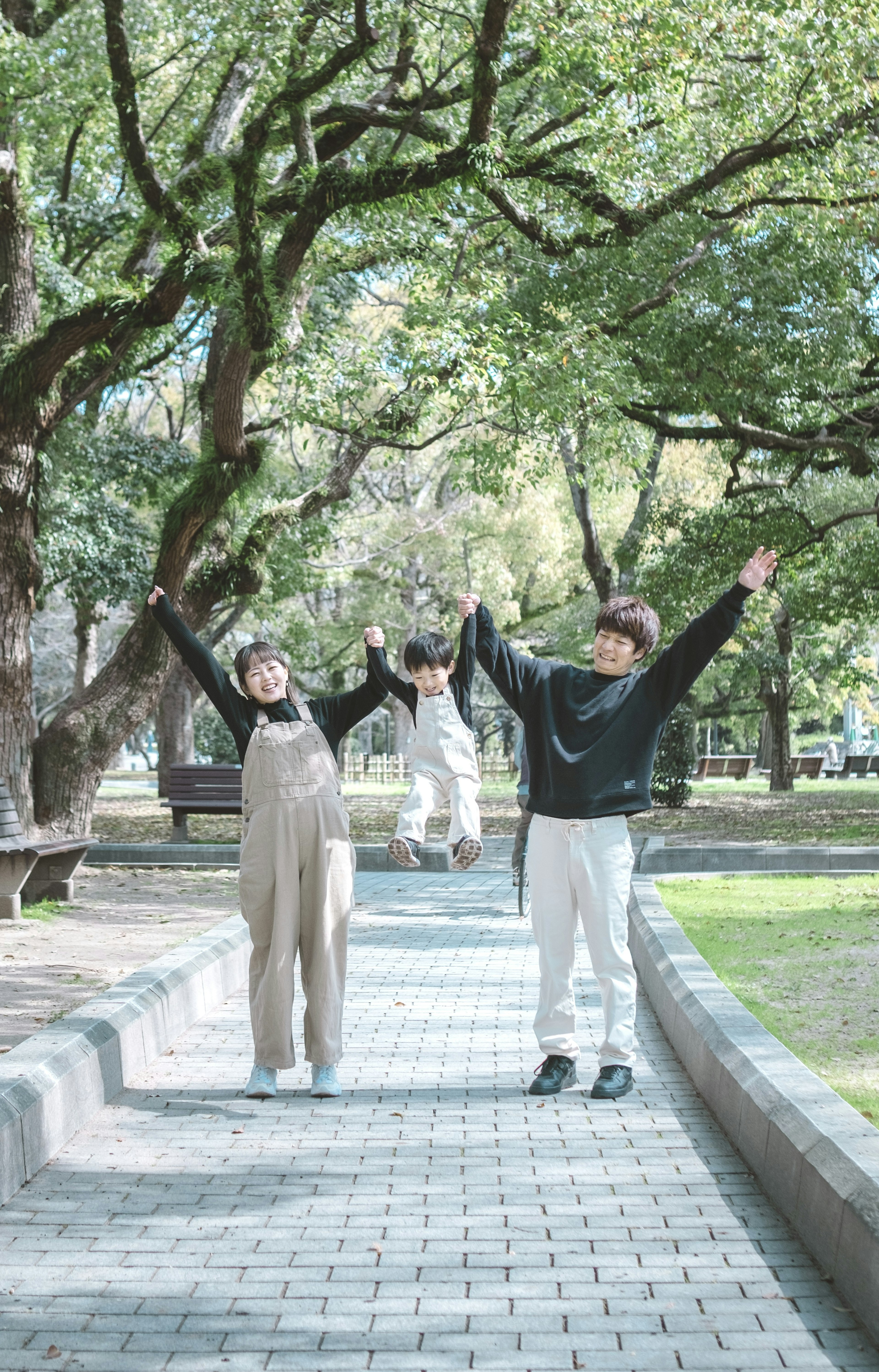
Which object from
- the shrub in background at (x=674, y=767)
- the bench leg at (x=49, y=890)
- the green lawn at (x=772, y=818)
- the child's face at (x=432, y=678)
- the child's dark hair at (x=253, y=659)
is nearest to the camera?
the child's dark hair at (x=253, y=659)

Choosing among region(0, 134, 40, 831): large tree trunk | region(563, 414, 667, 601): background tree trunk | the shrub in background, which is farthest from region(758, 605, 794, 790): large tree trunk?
region(0, 134, 40, 831): large tree trunk

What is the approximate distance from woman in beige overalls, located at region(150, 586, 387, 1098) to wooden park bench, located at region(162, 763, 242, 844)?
10.1 metres

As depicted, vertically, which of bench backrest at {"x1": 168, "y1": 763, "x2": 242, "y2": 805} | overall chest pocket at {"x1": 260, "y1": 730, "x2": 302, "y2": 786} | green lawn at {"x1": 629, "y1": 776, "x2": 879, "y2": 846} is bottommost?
green lawn at {"x1": 629, "y1": 776, "x2": 879, "y2": 846}

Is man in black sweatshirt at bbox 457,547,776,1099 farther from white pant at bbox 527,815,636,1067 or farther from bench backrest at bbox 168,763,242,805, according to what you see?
bench backrest at bbox 168,763,242,805

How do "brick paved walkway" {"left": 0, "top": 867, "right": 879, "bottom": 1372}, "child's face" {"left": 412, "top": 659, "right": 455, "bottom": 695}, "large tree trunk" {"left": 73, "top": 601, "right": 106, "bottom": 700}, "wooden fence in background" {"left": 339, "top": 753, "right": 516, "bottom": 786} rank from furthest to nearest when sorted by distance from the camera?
"wooden fence in background" {"left": 339, "top": 753, "right": 516, "bottom": 786} < "large tree trunk" {"left": 73, "top": 601, "right": 106, "bottom": 700} < "child's face" {"left": 412, "top": 659, "right": 455, "bottom": 695} < "brick paved walkway" {"left": 0, "top": 867, "right": 879, "bottom": 1372}

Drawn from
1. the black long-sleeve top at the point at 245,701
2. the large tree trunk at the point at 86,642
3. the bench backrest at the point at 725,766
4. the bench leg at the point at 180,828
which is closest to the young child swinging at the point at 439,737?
the black long-sleeve top at the point at 245,701

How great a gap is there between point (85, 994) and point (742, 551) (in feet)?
46.6

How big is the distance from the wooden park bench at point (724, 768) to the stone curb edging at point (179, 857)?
22909mm

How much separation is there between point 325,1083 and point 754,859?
341 inches

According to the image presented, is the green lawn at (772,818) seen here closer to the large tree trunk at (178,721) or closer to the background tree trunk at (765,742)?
the large tree trunk at (178,721)

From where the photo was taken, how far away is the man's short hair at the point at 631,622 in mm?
5246

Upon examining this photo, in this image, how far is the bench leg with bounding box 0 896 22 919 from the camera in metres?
9.42

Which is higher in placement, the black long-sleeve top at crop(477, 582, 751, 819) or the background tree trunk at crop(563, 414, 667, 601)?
the background tree trunk at crop(563, 414, 667, 601)

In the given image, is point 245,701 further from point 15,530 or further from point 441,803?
point 15,530
